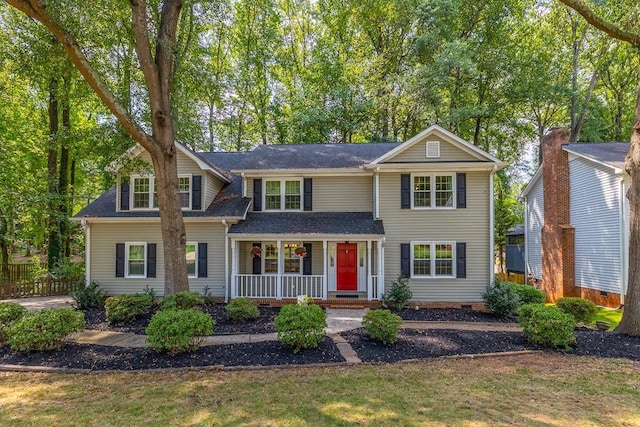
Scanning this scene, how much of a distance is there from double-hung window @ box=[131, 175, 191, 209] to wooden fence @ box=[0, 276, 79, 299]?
4879 mm

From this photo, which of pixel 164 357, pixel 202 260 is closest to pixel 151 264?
pixel 202 260

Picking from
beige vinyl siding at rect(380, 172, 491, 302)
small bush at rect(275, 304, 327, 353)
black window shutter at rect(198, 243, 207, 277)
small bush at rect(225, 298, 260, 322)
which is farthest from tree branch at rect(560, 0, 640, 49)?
black window shutter at rect(198, 243, 207, 277)

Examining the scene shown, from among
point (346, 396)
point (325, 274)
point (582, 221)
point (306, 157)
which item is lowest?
point (346, 396)

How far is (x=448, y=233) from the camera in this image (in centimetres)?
1246

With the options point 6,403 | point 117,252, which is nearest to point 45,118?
point 117,252

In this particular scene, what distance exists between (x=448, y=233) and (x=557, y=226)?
6.57 meters

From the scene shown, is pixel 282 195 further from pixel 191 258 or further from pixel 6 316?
pixel 6 316

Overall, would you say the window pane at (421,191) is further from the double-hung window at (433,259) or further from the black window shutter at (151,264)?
the black window shutter at (151,264)

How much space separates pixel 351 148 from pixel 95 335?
39.2 ft

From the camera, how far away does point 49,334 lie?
22.6 ft

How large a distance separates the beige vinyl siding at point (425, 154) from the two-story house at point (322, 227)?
38mm

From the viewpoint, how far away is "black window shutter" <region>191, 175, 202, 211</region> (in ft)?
43.5

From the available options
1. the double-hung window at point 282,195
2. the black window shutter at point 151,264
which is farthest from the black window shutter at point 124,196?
the double-hung window at point 282,195

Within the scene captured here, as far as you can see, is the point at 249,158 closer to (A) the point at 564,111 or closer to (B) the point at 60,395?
(B) the point at 60,395
